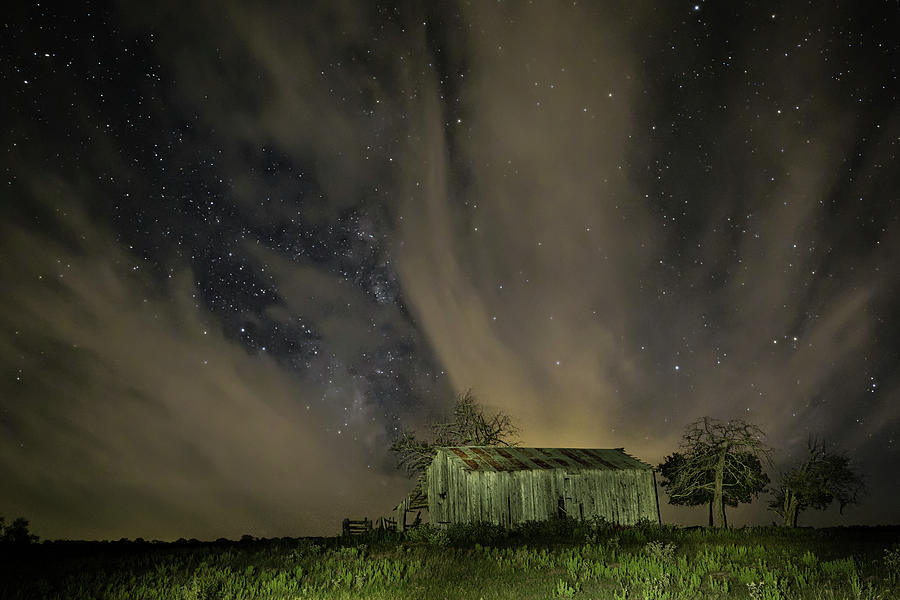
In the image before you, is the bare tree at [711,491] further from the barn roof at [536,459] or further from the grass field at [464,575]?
the grass field at [464,575]

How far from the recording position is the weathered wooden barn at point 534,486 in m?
27.8

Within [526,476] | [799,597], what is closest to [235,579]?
[799,597]

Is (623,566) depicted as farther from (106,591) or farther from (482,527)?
(482,527)

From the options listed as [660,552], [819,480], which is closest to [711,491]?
[819,480]

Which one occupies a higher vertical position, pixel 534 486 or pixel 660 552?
pixel 534 486

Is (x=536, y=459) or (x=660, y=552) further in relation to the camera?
(x=536, y=459)

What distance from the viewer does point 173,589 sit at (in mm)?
9102

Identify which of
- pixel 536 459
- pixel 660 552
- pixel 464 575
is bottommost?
pixel 464 575

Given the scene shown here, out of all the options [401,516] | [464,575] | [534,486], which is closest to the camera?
[464,575]

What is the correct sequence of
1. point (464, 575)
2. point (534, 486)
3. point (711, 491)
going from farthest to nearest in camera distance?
point (711, 491)
point (534, 486)
point (464, 575)

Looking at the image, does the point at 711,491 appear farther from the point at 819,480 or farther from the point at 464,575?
the point at 464,575

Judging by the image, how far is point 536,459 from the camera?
30531 millimetres

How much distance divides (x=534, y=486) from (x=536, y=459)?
7.49 ft

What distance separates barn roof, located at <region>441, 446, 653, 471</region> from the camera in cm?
2888
